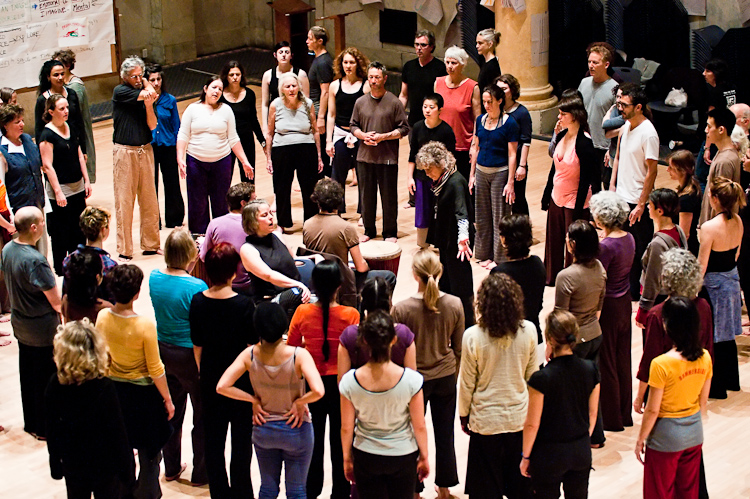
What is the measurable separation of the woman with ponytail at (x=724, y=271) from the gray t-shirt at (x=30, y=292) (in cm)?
373

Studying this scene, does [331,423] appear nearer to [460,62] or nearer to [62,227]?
[62,227]

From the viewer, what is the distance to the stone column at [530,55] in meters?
11.9

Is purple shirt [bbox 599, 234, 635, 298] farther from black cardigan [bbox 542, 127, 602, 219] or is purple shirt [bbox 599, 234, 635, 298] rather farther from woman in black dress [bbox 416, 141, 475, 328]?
black cardigan [bbox 542, 127, 602, 219]

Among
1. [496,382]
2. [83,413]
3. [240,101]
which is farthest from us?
[240,101]

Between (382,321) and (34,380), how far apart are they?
2651mm

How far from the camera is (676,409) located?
4555mm

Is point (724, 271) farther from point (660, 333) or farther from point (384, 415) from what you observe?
point (384, 415)

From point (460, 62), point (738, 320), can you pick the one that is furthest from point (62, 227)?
point (738, 320)

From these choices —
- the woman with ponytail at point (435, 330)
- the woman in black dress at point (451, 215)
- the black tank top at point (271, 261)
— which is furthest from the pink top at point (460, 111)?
the woman with ponytail at point (435, 330)

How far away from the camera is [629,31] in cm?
1230

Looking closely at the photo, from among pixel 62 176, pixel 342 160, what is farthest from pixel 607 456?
pixel 62 176

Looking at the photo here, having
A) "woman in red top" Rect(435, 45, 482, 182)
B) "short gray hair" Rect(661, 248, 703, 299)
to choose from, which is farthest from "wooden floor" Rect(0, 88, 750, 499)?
"woman in red top" Rect(435, 45, 482, 182)

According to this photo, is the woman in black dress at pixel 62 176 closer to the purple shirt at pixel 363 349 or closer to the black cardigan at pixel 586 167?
the black cardigan at pixel 586 167

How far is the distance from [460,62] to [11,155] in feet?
12.2
